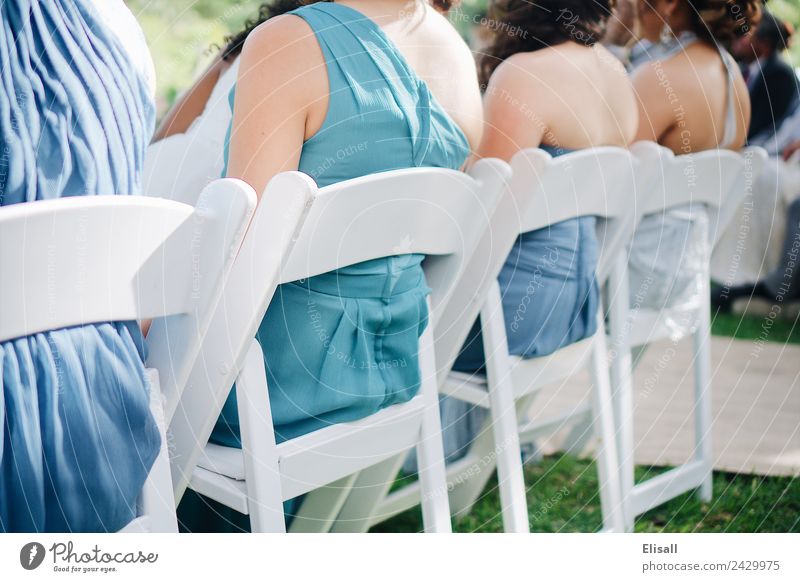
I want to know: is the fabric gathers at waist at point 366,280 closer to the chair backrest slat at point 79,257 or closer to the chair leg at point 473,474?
the chair backrest slat at point 79,257

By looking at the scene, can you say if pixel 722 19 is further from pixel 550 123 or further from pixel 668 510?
pixel 668 510

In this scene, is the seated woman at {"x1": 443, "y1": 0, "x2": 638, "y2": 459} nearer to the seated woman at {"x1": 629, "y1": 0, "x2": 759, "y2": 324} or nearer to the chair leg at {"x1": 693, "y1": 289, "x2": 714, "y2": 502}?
the seated woman at {"x1": 629, "y1": 0, "x2": 759, "y2": 324}

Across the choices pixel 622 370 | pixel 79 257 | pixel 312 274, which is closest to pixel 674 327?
pixel 622 370

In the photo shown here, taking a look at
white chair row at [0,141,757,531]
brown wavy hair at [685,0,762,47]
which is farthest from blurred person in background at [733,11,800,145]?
white chair row at [0,141,757,531]

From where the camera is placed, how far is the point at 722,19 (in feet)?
4.15

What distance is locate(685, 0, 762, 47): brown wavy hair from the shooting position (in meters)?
1.25

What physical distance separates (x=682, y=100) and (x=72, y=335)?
1.02 meters

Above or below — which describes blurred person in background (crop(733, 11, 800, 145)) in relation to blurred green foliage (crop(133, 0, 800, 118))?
below

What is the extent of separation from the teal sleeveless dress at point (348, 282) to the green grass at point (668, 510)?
0.52 meters

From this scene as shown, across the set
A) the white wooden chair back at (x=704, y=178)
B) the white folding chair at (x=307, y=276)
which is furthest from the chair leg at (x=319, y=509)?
the white wooden chair back at (x=704, y=178)

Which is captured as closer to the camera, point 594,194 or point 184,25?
point 184,25

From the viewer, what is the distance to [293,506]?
3.62 feet

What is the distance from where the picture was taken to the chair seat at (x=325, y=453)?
0.80 meters

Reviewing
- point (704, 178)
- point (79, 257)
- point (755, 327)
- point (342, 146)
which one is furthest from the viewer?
point (755, 327)
